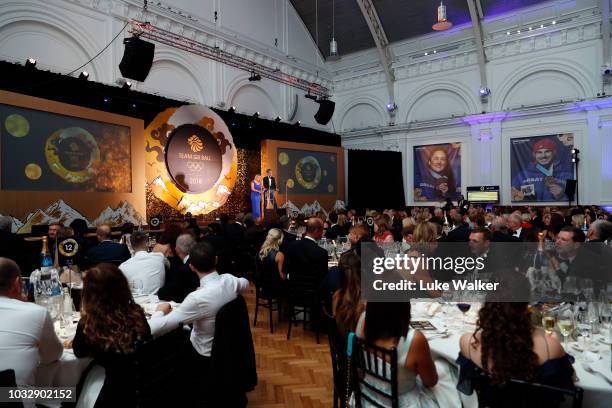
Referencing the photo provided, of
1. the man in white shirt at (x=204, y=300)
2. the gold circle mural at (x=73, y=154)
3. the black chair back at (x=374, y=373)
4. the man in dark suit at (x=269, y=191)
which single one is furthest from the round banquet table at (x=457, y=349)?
the man in dark suit at (x=269, y=191)

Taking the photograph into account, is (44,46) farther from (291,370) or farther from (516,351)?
(516,351)

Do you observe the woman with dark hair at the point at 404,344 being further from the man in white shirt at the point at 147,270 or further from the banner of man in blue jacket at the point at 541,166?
the banner of man in blue jacket at the point at 541,166

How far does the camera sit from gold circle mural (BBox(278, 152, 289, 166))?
1341cm

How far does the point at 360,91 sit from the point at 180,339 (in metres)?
14.9

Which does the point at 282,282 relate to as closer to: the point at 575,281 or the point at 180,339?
the point at 180,339

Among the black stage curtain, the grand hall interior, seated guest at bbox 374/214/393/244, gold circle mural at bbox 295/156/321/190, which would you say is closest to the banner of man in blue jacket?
the grand hall interior

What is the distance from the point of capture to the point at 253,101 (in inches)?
535

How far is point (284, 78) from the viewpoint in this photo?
1384 cm

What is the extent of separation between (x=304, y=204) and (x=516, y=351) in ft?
40.8

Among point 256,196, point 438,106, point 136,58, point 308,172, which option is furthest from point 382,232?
point 438,106

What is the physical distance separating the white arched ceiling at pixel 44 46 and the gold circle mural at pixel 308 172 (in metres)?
6.73

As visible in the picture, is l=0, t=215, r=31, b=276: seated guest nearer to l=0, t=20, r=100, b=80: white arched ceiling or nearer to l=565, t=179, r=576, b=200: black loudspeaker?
l=0, t=20, r=100, b=80: white arched ceiling

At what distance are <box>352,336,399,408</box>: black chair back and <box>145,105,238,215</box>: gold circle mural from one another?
30.3 feet

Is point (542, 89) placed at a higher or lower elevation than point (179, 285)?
higher
